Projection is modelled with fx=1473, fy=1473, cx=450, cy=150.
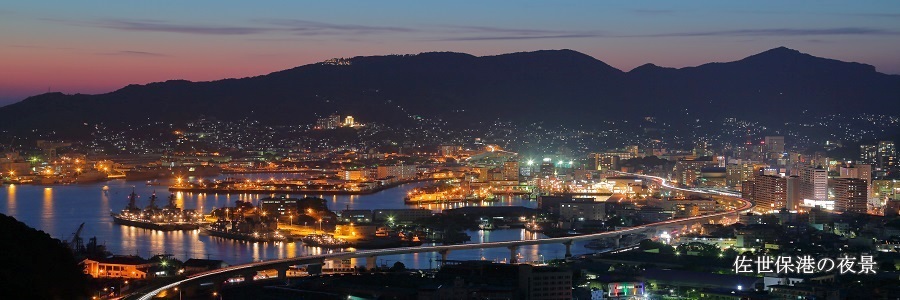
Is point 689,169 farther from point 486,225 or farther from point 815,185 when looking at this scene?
point 486,225

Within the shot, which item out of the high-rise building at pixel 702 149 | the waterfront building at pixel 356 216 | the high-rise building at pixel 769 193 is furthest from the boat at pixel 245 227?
the high-rise building at pixel 702 149

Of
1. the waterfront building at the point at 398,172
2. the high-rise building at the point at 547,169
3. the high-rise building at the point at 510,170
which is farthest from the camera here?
the waterfront building at the point at 398,172

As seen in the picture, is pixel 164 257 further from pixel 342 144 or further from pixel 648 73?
pixel 648 73

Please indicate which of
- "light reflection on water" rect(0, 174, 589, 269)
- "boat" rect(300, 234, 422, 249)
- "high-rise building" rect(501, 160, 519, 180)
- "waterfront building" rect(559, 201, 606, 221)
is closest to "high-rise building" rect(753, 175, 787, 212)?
"waterfront building" rect(559, 201, 606, 221)

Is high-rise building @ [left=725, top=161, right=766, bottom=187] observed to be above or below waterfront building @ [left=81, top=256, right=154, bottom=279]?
above

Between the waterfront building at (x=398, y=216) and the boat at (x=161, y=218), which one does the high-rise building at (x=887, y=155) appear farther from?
the boat at (x=161, y=218)

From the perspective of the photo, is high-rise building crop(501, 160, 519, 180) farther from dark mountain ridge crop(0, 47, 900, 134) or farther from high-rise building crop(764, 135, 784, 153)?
dark mountain ridge crop(0, 47, 900, 134)
